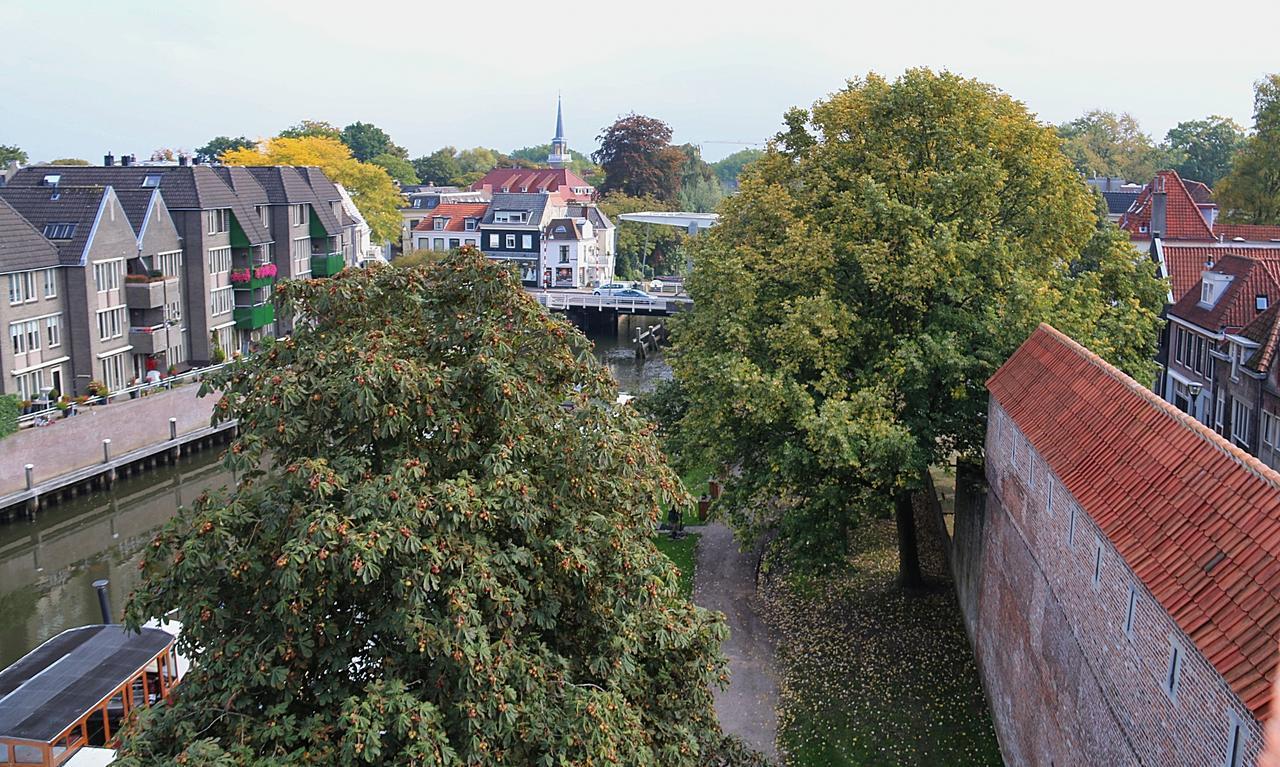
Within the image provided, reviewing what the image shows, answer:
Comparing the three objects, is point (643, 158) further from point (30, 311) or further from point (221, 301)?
point (30, 311)

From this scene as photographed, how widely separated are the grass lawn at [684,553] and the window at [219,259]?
1174 inches

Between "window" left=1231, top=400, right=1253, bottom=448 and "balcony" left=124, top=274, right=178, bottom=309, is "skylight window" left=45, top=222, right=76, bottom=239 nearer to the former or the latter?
"balcony" left=124, top=274, right=178, bottom=309

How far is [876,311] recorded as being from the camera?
23.1 meters

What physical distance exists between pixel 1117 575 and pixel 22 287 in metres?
36.4

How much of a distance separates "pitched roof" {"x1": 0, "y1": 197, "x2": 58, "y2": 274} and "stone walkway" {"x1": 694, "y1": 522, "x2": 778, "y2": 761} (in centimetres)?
2428

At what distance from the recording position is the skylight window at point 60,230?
135 ft

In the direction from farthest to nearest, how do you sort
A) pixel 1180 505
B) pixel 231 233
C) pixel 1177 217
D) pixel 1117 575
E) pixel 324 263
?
1. pixel 324 263
2. pixel 1177 217
3. pixel 231 233
4. pixel 1117 575
5. pixel 1180 505

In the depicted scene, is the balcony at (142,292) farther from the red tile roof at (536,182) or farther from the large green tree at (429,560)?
the red tile roof at (536,182)

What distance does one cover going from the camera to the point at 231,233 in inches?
2034

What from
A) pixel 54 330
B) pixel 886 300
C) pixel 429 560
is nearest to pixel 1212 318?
pixel 886 300

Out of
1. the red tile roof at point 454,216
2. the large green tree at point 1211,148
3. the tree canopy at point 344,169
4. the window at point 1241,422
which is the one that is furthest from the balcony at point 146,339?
the large green tree at point 1211,148

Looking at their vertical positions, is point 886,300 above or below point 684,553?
above

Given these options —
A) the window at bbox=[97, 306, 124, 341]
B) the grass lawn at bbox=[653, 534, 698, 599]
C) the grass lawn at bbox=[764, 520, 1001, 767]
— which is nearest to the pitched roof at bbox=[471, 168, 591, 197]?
the window at bbox=[97, 306, 124, 341]

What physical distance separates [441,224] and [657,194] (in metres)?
23.0
